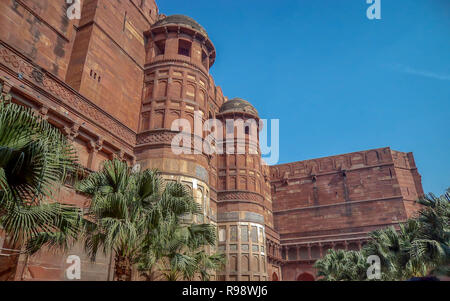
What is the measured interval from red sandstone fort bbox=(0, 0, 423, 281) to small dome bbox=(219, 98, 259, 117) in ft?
0.52

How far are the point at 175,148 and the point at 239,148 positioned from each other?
1152 centimetres

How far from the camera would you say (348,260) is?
73.6ft

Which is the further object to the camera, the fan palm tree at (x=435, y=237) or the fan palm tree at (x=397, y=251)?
the fan palm tree at (x=397, y=251)

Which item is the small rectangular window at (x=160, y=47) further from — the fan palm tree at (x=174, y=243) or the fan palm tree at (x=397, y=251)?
the fan palm tree at (x=397, y=251)

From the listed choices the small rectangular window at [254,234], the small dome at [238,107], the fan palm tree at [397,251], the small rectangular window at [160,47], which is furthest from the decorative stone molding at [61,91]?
the fan palm tree at [397,251]

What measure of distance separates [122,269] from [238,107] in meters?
24.0

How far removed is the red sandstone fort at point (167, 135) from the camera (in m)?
14.4

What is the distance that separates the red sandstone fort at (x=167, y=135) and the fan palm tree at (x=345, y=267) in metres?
5.13

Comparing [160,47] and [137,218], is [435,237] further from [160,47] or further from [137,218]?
[160,47]

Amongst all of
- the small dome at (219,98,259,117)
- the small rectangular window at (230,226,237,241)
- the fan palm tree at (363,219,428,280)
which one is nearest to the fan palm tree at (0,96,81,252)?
the fan palm tree at (363,219,428,280)

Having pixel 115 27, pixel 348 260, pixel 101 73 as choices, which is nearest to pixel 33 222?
pixel 101 73

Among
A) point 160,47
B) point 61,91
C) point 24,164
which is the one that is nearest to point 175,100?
point 160,47

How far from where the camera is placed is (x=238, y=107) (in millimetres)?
31688

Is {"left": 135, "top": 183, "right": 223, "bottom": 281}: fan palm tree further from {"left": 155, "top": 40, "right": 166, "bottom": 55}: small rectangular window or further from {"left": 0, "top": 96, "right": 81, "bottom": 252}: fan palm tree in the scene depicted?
{"left": 155, "top": 40, "right": 166, "bottom": 55}: small rectangular window
